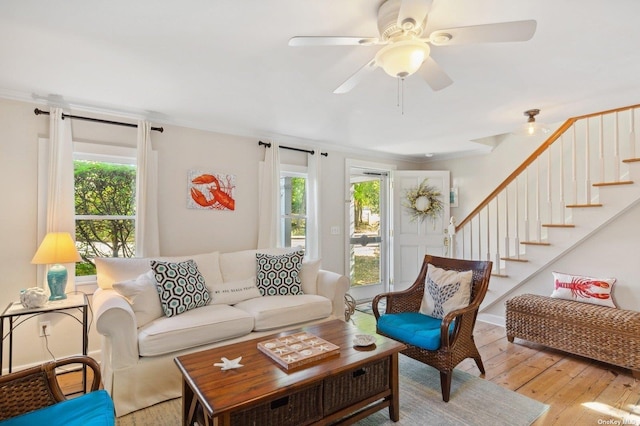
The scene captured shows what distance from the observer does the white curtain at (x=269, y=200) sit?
12.8 feet

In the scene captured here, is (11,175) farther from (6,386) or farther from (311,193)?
(311,193)

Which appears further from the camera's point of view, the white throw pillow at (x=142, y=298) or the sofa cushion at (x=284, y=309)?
the sofa cushion at (x=284, y=309)

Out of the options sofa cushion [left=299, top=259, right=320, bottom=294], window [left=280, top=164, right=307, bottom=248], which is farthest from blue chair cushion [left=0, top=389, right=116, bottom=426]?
window [left=280, top=164, right=307, bottom=248]

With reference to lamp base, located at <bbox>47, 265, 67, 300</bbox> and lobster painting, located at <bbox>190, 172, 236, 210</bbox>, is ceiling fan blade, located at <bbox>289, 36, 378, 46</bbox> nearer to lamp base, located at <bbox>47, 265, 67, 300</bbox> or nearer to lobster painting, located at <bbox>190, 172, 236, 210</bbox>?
lobster painting, located at <bbox>190, 172, 236, 210</bbox>

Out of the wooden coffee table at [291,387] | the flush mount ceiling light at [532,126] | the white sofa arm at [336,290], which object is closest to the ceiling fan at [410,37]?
the wooden coffee table at [291,387]

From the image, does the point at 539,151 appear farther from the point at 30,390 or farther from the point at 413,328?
the point at 30,390

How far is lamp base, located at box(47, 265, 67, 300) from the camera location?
255 cm

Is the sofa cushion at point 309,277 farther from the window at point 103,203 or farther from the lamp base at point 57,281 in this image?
the lamp base at point 57,281

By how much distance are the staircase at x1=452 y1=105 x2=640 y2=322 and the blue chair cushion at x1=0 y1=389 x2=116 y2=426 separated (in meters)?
3.96

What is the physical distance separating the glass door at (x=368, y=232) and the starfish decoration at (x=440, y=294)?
2.26 m

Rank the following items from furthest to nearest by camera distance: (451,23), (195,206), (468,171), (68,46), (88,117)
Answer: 1. (468,171)
2. (195,206)
3. (88,117)
4. (68,46)
5. (451,23)

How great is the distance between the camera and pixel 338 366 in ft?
5.87

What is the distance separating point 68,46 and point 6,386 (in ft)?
6.10

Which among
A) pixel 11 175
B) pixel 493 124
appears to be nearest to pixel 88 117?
pixel 11 175
